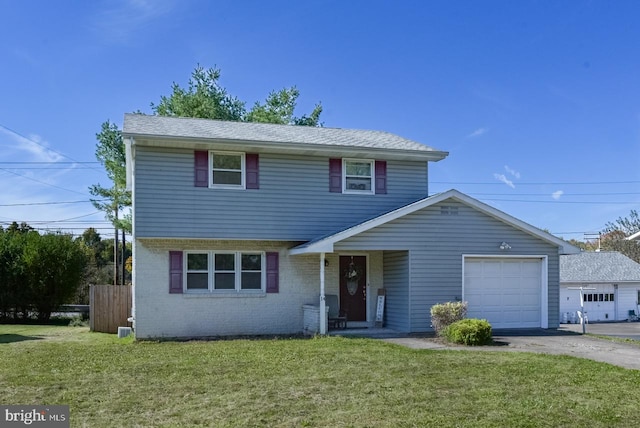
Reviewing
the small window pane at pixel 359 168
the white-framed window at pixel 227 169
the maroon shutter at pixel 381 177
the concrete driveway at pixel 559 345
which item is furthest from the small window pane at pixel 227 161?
the concrete driveway at pixel 559 345

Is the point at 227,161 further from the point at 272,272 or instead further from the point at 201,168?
the point at 272,272

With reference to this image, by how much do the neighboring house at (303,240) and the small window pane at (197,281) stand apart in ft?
0.09

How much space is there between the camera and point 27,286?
2388 cm

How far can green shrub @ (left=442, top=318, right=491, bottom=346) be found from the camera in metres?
13.8

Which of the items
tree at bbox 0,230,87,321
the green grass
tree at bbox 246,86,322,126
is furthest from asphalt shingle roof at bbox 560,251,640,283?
tree at bbox 0,230,87,321

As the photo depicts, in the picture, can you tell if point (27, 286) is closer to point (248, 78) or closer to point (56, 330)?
point (56, 330)

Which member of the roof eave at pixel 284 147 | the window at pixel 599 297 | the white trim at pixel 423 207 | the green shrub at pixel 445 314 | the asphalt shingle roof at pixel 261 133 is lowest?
the window at pixel 599 297

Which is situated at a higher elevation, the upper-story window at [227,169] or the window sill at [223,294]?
the upper-story window at [227,169]

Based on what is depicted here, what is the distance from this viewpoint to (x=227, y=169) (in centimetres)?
1673

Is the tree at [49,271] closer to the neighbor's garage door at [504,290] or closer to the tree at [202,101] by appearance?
the tree at [202,101]

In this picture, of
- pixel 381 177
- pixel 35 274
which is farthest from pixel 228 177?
pixel 35 274

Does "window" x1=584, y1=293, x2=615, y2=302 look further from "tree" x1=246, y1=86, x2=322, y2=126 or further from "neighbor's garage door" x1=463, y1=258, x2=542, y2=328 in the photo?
"tree" x1=246, y1=86, x2=322, y2=126

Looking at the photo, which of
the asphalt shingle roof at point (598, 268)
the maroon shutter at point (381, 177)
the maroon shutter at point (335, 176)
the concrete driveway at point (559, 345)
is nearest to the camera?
the concrete driveway at point (559, 345)

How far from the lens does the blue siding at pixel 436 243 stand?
636 inches
